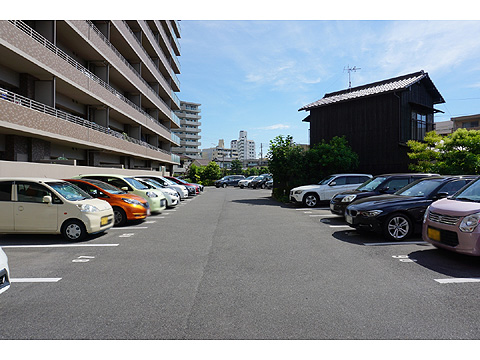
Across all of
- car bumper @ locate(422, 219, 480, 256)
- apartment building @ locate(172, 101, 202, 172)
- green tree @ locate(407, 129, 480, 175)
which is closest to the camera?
car bumper @ locate(422, 219, 480, 256)

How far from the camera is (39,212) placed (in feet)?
23.2

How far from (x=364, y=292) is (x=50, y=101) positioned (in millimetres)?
16527

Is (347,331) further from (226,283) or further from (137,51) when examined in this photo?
(137,51)

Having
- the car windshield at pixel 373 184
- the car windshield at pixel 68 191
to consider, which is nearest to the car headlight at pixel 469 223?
the car windshield at pixel 373 184

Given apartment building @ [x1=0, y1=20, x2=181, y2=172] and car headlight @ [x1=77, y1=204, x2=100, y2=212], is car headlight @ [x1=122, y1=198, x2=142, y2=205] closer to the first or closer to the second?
car headlight @ [x1=77, y1=204, x2=100, y2=212]

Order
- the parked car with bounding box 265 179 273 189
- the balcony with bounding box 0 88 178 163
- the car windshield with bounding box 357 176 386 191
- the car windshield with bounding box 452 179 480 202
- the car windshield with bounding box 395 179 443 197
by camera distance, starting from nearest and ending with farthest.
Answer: the car windshield with bounding box 452 179 480 202
the car windshield with bounding box 395 179 443 197
the car windshield with bounding box 357 176 386 191
the balcony with bounding box 0 88 178 163
the parked car with bounding box 265 179 273 189

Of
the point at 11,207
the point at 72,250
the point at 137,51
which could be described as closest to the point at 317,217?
the point at 72,250

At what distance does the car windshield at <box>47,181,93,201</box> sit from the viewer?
7271 millimetres

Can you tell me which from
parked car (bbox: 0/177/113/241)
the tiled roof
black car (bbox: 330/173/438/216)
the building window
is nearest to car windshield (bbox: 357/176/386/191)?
black car (bbox: 330/173/438/216)

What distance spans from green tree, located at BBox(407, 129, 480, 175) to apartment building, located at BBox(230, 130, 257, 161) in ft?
446

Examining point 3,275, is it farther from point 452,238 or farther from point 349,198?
point 349,198

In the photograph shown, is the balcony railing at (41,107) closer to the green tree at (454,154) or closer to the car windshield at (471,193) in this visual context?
the car windshield at (471,193)

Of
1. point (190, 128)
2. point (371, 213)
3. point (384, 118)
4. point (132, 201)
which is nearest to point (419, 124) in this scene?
point (384, 118)

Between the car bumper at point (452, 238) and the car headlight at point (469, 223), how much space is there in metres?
0.06
